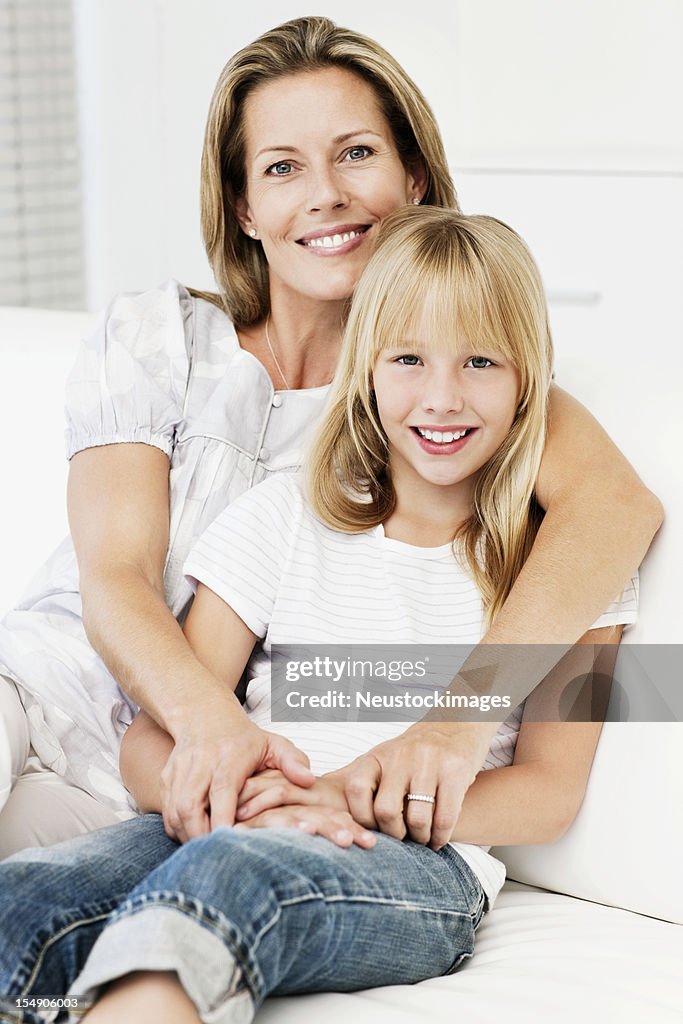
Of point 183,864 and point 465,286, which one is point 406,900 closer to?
point 183,864

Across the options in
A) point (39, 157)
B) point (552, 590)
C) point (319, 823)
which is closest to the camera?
point (319, 823)

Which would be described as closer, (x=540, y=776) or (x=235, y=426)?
(x=540, y=776)

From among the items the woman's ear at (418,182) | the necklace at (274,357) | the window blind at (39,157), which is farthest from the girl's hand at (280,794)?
the window blind at (39,157)

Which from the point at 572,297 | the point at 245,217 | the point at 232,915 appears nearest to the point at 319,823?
the point at 232,915

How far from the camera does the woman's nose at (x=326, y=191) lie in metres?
1.52

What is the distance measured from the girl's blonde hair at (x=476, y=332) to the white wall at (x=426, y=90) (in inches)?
56.7

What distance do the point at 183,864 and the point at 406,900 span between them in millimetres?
215

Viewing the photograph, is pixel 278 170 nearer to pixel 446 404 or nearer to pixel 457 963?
pixel 446 404

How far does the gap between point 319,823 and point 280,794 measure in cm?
5

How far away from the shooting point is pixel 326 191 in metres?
1.52

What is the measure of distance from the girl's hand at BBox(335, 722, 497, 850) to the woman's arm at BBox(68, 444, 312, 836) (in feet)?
0.19

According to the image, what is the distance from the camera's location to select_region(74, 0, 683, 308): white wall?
2.67 m

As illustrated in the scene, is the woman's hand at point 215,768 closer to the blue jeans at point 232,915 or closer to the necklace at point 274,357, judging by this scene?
the blue jeans at point 232,915


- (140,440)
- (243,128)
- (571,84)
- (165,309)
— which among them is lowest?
(140,440)
